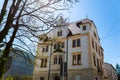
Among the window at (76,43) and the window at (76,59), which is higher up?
the window at (76,43)

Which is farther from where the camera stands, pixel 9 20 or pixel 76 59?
pixel 76 59

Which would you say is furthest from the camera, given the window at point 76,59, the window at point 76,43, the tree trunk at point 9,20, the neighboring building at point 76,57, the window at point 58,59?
the window at point 58,59

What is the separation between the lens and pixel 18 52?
10797mm

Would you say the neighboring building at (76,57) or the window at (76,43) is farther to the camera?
the window at (76,43)

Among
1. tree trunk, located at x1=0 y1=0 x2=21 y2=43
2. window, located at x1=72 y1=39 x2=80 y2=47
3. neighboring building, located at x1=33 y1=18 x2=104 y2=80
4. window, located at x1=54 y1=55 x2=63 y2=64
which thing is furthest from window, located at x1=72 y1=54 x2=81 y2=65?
tree trunk, located at x1=0 y1=0 x2=21 y2=43

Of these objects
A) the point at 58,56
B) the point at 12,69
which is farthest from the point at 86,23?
the point at 12,69

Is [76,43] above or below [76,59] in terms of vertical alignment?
above

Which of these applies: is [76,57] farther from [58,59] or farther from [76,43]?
[58,59]

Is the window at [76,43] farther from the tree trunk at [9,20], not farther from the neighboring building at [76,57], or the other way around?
the tree trunk at [9,20]

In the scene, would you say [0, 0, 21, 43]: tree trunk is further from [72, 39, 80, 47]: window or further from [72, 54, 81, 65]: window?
[72, 39, 80, 47]: window

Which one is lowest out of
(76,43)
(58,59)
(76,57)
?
(58,59)

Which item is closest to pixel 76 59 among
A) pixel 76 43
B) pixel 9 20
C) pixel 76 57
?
pixel 76 57

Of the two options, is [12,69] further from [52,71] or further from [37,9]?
[37,9]

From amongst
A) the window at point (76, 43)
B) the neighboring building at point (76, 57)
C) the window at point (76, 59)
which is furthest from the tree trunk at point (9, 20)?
the window at point (76, 43)
